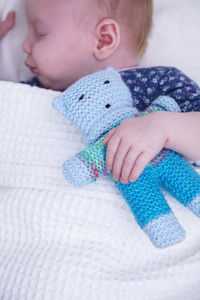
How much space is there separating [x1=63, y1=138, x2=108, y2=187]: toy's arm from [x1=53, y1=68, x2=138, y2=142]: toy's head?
5 cm

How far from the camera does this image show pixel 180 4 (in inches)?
37.6

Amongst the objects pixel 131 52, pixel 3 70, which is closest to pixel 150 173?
pixel 131 52

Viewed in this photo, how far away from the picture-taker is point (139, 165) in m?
0.54

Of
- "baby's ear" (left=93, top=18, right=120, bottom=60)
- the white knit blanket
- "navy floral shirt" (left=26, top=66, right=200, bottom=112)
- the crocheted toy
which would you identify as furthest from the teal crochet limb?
"baby's ear" (left=93, top=18, right=120, bottom=60)

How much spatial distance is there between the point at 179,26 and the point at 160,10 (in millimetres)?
85

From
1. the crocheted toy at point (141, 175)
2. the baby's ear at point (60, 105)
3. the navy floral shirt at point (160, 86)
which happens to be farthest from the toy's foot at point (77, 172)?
the navy floral shirt at point (160, 86)

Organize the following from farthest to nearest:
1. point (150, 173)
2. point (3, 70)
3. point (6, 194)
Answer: point (3, 70), point (6, 194), point (150, 173)

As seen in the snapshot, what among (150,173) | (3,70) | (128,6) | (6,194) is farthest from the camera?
(3,70)

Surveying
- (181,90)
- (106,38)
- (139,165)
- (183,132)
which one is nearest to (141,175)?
(139,165)

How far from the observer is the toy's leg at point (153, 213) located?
0.51m

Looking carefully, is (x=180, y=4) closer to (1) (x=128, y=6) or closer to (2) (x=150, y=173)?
(1) (x=128, y=6)

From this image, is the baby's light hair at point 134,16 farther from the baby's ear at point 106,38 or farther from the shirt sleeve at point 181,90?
the shirt sleeve at point 181,90

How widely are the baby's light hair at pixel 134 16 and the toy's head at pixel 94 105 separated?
33cm

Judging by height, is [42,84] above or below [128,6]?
below
